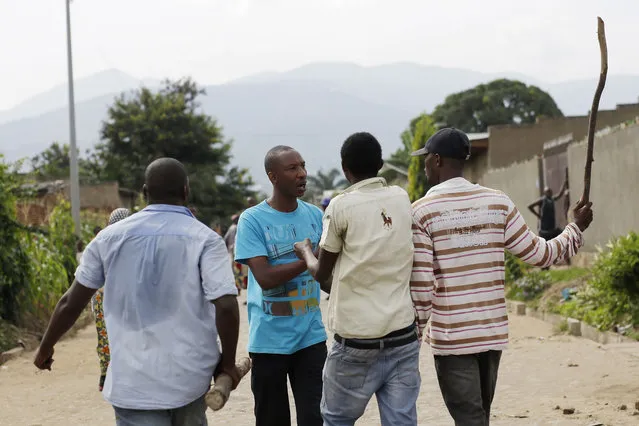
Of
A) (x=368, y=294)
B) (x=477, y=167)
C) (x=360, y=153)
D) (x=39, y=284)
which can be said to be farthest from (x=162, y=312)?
(x=477, y=167)

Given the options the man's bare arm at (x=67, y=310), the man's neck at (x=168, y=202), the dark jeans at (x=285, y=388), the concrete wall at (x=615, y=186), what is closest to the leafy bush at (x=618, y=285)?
the concrete wall at (x=615, y=186)

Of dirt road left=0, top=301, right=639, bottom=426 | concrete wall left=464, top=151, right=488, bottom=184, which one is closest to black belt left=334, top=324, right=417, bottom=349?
dirt road left=0, top=301, right=639, bottom=426

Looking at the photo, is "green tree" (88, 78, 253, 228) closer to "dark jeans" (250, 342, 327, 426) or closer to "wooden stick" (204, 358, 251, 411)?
"dark jeans" (250, 342, 327, 426)

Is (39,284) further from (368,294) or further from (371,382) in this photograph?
(368,294)

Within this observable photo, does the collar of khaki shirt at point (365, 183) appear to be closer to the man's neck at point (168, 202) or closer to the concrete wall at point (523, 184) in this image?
the man's neck at point (168, 202)

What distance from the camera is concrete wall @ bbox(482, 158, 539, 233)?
25234 millimetres

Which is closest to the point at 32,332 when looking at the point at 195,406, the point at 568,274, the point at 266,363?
the point at 568,274

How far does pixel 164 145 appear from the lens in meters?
53.7

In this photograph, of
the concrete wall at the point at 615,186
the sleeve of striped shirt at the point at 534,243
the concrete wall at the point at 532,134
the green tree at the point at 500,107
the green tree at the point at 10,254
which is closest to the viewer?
the sleeve of striped shirt at the point at 534,243

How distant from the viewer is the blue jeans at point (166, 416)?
4105 mm

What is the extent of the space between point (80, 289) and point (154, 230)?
1.36 feet

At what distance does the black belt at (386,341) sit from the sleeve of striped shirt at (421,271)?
0.46ft

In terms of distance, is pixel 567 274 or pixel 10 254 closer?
pixel 10 254

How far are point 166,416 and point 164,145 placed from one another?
5030 centimetres
